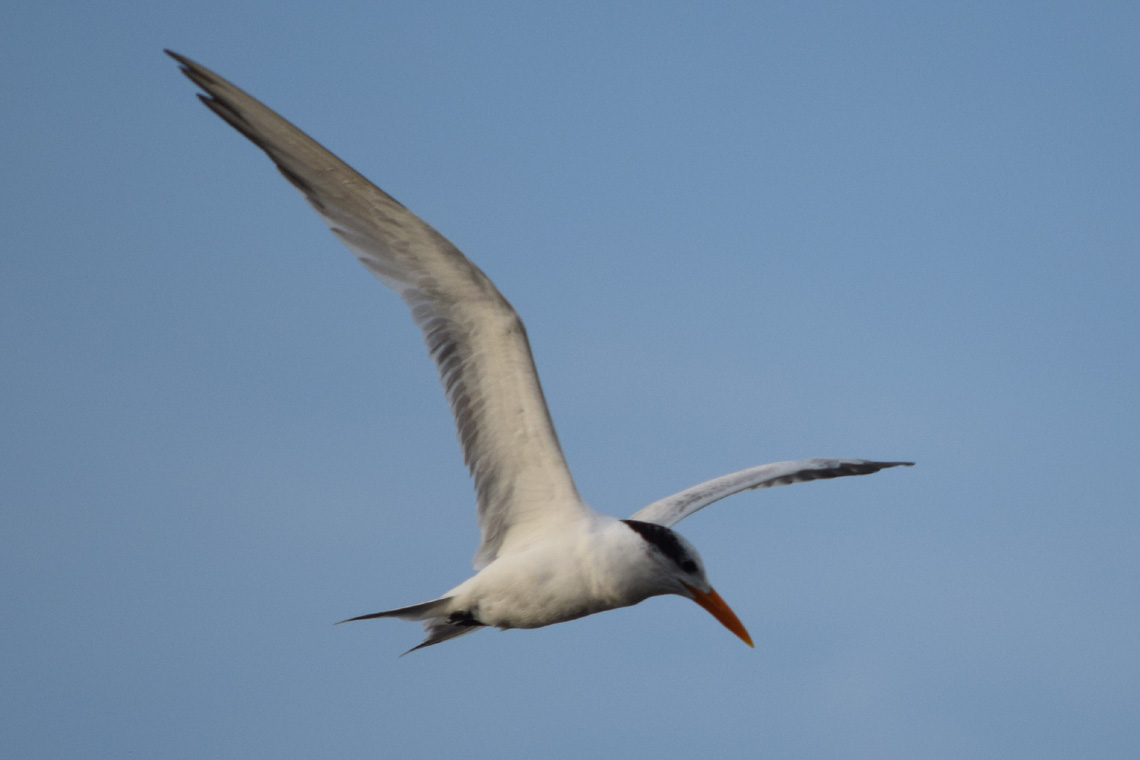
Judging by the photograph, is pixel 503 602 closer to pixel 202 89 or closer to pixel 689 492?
pixel 689 492

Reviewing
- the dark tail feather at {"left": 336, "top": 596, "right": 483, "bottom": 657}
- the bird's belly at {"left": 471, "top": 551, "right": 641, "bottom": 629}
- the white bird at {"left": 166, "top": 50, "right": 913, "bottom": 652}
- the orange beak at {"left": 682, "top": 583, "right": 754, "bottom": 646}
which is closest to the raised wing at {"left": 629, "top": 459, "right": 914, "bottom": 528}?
the orange beak at {"left": 682, "top": 583, "right": 754, "bottom": 646}

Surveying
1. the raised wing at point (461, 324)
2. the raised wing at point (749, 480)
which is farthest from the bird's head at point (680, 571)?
the raised wing at point (749, 480)

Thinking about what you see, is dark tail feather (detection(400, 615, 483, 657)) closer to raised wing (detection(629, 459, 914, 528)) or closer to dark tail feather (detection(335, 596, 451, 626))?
dark tail feather (detection(335, 596, 451, 626))

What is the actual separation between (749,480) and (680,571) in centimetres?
229

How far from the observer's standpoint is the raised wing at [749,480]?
8.48 m

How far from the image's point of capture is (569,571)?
6.96 m

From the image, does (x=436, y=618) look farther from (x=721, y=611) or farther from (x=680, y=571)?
(x=721, y=611)

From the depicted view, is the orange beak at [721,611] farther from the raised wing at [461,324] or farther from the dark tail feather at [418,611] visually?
the dark tail feather at [418,611]

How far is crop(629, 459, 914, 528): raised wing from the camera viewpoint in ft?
27.8

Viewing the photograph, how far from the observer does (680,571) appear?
7023 mm

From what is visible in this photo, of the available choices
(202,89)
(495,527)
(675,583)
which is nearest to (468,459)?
(495,527)

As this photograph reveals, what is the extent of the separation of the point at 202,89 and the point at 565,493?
10.5ft

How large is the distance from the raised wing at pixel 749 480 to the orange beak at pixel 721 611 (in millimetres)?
1054

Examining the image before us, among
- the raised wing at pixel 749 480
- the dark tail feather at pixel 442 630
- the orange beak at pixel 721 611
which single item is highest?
the raised wing at pixel 749 480
